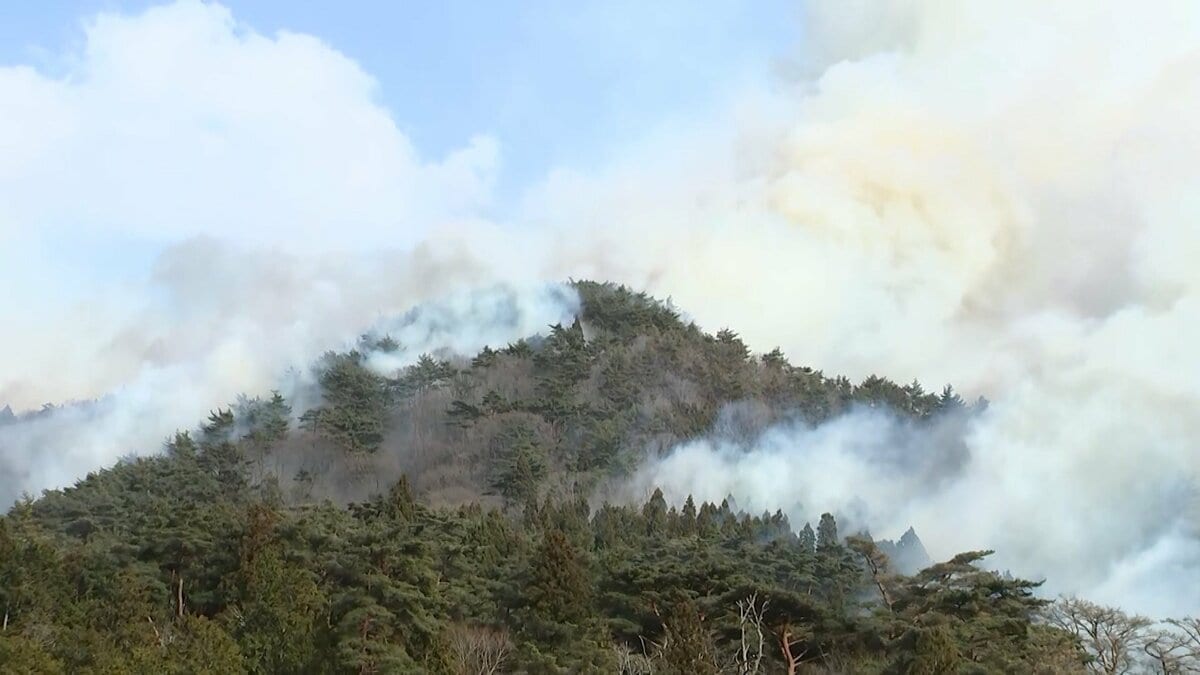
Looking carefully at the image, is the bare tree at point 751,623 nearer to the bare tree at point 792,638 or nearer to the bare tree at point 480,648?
the bare tree at point 792,638

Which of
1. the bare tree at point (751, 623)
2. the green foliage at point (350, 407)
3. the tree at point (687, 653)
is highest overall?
the green foliage at point (350, 407)

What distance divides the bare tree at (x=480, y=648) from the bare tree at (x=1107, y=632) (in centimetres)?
1581

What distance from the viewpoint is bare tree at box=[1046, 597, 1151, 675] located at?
1216 inches

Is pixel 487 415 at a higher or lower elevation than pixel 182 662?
higher

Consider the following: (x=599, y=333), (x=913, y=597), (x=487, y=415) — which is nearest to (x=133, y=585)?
(x=913, y=597)

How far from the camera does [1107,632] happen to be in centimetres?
3130

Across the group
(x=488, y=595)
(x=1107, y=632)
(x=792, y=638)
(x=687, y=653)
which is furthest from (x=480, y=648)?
(x=1107, y=632)

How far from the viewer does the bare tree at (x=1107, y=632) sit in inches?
1216

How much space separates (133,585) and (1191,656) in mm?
30051

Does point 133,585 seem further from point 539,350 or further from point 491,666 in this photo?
point 539,350

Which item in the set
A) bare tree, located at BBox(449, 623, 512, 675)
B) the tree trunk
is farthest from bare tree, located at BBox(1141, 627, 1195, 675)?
the tree trunk

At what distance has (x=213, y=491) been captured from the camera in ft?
217

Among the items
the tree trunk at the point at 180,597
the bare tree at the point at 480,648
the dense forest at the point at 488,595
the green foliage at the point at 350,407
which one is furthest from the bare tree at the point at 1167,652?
the green foliage at the point at 350,407

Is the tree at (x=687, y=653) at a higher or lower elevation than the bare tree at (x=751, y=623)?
lower
